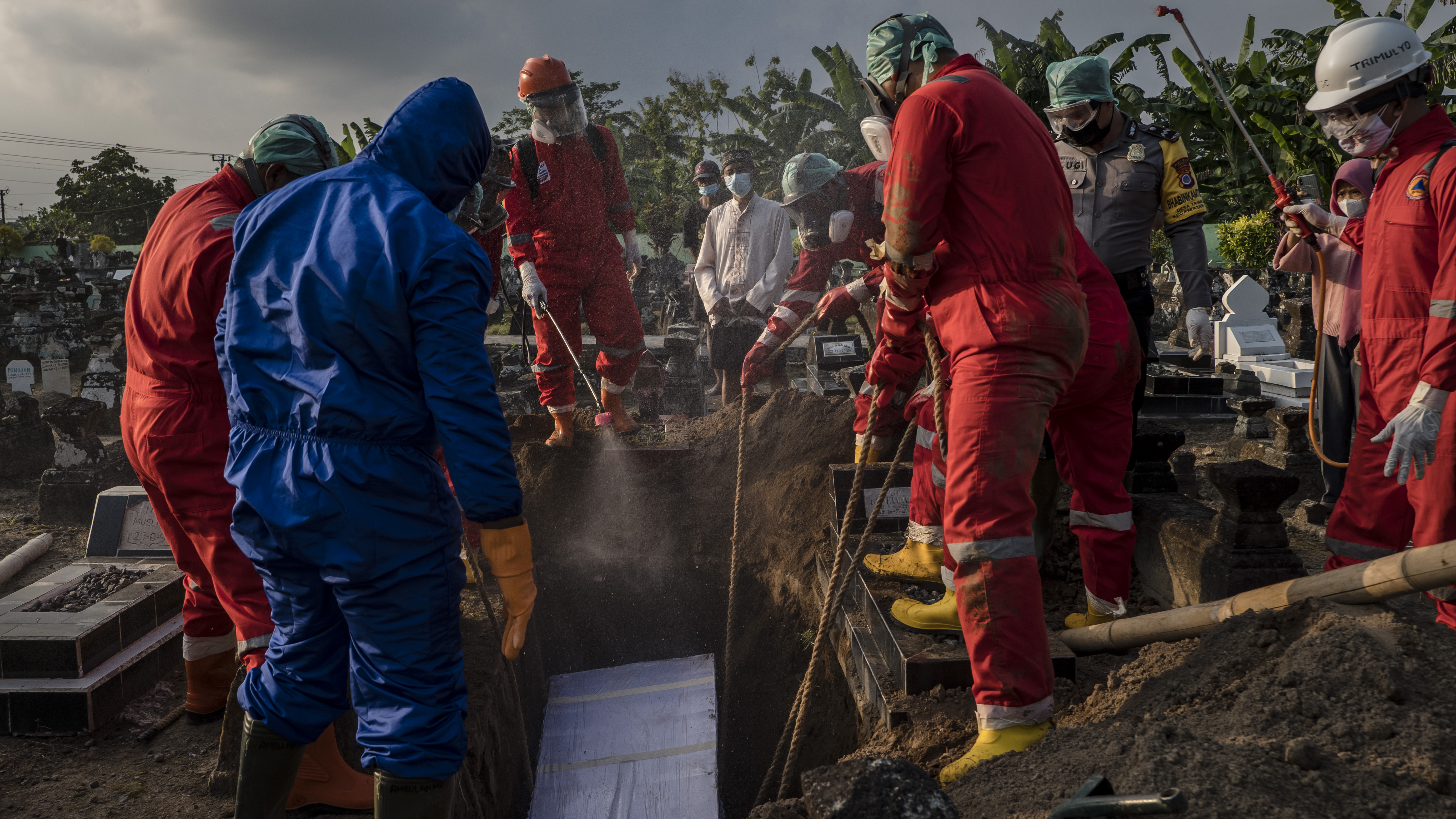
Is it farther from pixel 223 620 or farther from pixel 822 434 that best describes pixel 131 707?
pixel 822 434

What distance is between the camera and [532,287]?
536cm

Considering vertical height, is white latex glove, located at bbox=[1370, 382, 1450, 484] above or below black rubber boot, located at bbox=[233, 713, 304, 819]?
above

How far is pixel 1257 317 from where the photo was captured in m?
8.53

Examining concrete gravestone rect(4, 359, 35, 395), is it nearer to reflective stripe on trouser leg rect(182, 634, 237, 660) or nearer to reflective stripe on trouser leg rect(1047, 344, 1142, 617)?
reflective stripe on trouser leg rect(182, 634, 237, 660)

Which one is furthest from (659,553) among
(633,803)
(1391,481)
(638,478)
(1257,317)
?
(1257,317)

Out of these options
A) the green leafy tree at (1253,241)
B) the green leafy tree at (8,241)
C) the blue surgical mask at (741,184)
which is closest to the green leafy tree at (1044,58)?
the green leafy tree at (1253,241)

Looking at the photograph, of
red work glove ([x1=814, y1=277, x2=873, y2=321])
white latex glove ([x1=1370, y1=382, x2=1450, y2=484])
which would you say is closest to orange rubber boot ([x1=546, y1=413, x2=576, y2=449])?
red work glove ([x1=814, y1=277, x2=873, y2=321])

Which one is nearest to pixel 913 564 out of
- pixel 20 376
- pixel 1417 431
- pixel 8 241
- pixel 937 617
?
pixel 937 617

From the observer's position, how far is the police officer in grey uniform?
350 cm

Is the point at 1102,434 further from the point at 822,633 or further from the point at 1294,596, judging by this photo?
the point at 822,633

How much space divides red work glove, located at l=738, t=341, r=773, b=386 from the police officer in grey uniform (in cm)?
190

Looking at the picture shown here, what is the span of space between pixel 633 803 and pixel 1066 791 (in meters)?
2.48

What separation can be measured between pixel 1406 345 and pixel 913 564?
1855 millimetres

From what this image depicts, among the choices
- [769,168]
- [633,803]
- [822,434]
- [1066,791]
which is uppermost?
[769,168]
